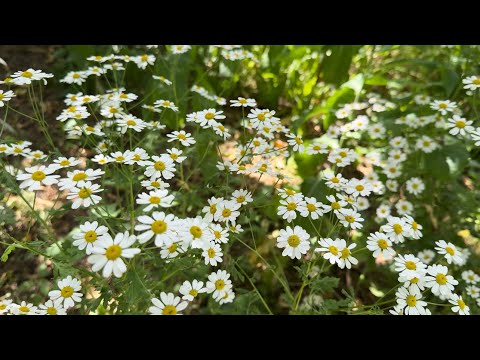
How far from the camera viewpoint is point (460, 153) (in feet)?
8.14

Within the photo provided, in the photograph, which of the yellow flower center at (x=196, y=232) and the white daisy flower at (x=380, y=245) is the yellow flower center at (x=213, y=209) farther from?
the white daisy flower at (x=380, y=245)

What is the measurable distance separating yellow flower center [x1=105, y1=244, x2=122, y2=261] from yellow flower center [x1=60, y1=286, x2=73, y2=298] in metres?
0.37

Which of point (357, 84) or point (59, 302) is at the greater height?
point (357, 84)

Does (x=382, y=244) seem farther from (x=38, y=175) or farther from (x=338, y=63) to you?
(x=338, y=63)

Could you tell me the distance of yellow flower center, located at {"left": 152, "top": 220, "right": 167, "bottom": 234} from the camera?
116 cm

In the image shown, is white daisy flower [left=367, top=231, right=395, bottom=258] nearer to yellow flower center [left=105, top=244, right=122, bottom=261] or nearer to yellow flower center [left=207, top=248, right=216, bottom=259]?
yellow flower center [left=207, top=248, right=216, bottom=259]

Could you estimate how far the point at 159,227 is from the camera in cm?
117

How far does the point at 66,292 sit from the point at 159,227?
0.47 metres

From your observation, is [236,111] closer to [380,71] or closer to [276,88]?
[276,88]

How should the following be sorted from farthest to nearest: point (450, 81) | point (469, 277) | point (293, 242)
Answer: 1. point (450, 81)
2. point (469, 277)
3. point (293, 242)

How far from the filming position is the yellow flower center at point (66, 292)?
137 cm

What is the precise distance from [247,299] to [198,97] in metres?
1.16

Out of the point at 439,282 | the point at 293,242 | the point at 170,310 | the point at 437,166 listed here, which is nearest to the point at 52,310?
the point at 170,310
